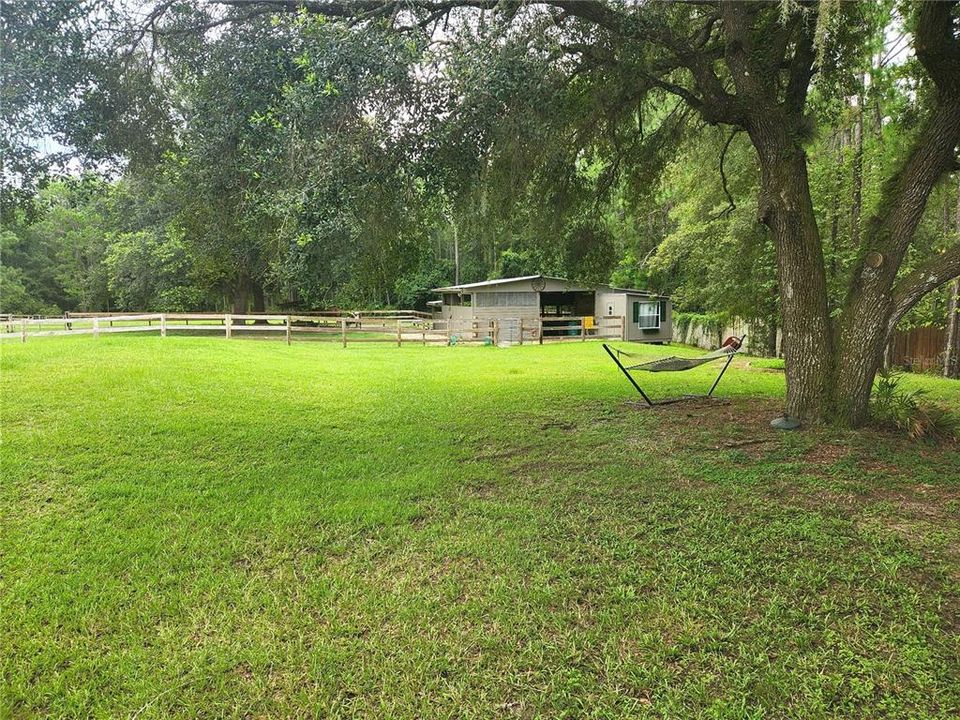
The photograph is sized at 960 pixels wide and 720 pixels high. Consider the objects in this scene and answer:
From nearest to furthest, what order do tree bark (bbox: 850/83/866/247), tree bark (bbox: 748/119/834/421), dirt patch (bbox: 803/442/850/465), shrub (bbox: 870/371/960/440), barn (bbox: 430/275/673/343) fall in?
dirt patch (bbox: 803/442/850/465) < shrub (bbox: 870/371/960/440) < tree bark (bbox: 748/119/834/421) < tree bark (bbox: 850/83/866/247) < barn (bbox: 430/275/673/343)

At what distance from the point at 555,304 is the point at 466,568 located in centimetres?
2046

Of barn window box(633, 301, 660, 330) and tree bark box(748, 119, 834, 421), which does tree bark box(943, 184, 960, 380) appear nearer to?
tree bark box(748, 119, 834, 421)

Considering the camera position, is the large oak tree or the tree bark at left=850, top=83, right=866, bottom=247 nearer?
the large oak tree

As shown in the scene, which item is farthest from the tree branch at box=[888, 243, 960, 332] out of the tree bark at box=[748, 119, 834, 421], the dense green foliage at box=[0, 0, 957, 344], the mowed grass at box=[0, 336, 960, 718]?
the mowed grass at box=[0, 336, 960, 718]

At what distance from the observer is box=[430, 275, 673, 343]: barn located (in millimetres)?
19891

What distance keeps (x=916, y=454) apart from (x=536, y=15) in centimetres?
514

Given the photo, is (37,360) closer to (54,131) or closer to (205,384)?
(205,384)

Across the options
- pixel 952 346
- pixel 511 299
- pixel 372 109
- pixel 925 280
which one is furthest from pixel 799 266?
pixel 511 299

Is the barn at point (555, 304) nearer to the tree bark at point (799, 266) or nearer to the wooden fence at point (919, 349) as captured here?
the wooden fence at point (919, 349)


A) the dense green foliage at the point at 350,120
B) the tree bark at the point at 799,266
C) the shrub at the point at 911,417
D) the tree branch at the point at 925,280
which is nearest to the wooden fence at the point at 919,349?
the dense green foliage at the point at 350,120

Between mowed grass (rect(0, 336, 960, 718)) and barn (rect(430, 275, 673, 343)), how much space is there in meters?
14.1

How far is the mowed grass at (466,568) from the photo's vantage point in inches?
79.7

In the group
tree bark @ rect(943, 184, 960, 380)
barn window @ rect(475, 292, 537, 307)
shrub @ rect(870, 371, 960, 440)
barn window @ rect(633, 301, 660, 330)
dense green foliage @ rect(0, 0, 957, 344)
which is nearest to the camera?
dense green foliage @ rect(0, 0, 957, 344)

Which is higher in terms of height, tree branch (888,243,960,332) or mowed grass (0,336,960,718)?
tree branch (888,243,960,332)
